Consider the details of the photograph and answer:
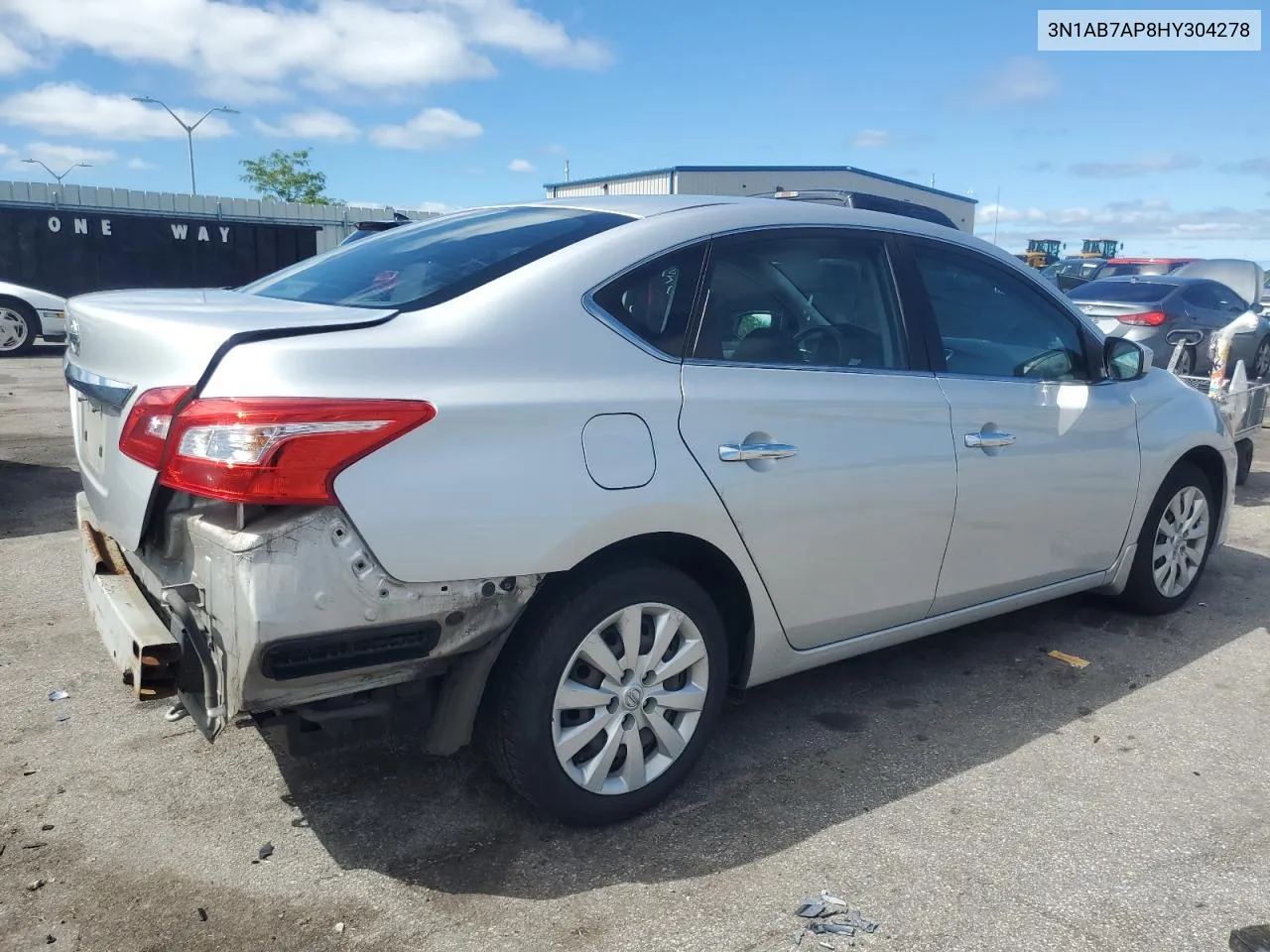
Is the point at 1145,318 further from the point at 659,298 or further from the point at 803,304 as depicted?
the point at 659,298

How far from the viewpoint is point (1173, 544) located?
15.2 feet

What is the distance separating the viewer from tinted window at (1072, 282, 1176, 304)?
1266 cm

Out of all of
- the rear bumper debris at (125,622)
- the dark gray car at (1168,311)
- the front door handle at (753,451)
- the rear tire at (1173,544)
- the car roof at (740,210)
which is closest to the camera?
the rear bumper debris at (125,622)

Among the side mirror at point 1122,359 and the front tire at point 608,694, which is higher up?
the side mirror at point 1122,359

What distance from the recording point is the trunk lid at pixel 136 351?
2381 millimetres

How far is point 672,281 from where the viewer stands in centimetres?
293

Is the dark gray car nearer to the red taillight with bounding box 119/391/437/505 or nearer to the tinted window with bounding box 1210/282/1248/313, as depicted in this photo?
the tinted window with bounding box 1210/282/1248/313

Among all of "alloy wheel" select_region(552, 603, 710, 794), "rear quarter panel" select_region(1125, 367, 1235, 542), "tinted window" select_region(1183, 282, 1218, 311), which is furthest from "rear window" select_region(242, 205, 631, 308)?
"tinted window" select_region(1183, 282, 1218, 311)

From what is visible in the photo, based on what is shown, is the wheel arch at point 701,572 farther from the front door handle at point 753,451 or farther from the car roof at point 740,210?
the car roof at point 740,210

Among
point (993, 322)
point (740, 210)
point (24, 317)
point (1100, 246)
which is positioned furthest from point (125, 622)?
point (1100, 246)

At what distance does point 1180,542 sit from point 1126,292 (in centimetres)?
948

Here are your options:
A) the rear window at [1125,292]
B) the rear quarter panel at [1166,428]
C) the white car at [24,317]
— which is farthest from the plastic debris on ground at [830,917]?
the white car at [24,317]

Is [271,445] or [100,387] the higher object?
[100,387]

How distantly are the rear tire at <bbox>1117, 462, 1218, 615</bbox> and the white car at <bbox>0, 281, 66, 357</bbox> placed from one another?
1476 cm
